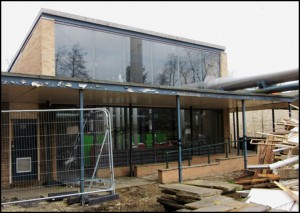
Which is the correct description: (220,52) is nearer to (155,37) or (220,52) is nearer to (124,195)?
(155,37)

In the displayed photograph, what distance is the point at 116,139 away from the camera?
550 inches

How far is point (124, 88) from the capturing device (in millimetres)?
9719

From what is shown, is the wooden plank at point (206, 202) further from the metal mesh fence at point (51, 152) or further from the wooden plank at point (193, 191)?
the metal mesh fence at point (51, 152)

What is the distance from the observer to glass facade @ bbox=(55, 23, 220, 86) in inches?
513

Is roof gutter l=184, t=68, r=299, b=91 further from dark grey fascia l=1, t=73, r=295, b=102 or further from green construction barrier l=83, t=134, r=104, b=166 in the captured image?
green construction barrier l=83, t=134, r=104, b=166

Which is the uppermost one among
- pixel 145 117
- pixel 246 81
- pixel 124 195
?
pixel 246 81

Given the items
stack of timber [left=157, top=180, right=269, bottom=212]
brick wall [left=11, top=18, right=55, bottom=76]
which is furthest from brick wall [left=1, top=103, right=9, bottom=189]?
stack of timber [left=157, top=180, right=269, bottom=212]

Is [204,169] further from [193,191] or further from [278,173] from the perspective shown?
[193,191]

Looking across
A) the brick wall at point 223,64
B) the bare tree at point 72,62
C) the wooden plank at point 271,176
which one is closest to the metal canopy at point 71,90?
the bare tree at point 72,62

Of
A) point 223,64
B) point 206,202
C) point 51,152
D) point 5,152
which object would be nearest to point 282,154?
point 206,202

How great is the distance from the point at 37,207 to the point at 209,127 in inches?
453

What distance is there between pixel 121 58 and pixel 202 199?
8118 millimetres

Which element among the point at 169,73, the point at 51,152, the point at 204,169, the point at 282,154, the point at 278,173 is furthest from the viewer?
the point at 169,73

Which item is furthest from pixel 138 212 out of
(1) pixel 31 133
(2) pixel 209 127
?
(2) pixel 209 127
